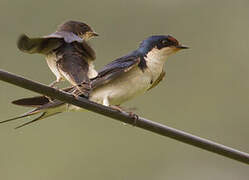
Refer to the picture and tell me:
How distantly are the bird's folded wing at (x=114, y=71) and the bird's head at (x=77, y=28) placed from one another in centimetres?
17

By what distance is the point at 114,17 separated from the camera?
6469 mm

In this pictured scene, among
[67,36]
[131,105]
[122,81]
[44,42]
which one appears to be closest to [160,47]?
[122,81]

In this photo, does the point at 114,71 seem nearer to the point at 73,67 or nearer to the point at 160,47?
the point at 160,47

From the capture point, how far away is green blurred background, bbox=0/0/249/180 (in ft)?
16.7

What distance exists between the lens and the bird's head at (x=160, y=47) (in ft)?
9.62

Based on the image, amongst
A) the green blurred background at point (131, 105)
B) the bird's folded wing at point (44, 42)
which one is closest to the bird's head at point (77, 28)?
the bird's folded wing at point (44, 42)

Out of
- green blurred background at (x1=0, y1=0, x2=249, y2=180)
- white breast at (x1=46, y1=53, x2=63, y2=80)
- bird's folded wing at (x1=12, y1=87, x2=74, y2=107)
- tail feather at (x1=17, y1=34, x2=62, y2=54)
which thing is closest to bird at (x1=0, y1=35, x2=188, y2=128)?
bird's folded wing at (x1=12, y1=87, x2=74, y2=107)

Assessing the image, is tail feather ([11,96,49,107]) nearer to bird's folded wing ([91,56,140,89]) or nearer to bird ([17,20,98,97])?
bird ([17,20,98,97])

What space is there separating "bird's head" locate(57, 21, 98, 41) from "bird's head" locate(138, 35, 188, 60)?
294 millimetres

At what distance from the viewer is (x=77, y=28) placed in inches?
104

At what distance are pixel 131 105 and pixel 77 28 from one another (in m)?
2.73

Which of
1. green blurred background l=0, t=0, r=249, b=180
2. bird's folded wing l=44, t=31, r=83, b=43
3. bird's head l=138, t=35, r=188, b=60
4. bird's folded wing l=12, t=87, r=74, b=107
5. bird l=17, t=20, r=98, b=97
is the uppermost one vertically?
bird's folded wing l=44, t=31, r=83, b=43

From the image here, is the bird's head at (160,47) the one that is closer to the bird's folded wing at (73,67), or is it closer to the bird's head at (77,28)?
the bird's head at (77,28)

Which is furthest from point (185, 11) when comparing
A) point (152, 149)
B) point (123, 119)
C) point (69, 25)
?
point (123, 119)
